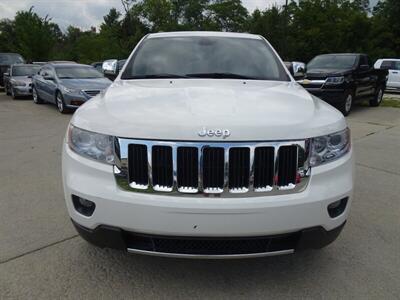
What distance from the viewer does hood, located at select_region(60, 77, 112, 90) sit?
11.6 m

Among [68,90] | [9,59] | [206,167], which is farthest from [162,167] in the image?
[9,59]

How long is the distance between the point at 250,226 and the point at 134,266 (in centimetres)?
112

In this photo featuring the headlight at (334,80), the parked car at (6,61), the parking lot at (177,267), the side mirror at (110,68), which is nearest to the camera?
the parking lot at (177,267)

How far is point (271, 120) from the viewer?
2.52 meters

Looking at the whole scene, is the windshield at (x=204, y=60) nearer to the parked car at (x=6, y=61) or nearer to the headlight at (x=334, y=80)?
the headlight at (x=334, y=80)

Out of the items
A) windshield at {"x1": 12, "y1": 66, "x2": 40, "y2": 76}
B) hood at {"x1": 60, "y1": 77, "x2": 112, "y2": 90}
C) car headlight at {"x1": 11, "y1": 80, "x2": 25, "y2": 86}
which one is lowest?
car headlight at {"x1": 11, "y1": 80, "x2": 25, "y2": 86}

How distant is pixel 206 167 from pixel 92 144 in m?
0.76


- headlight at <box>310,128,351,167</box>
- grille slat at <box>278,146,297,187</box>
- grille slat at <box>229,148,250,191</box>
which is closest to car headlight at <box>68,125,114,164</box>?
grille slat at <box>229,148,250,191</box>

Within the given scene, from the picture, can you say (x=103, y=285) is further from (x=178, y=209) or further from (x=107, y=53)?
(x=107, y=53)

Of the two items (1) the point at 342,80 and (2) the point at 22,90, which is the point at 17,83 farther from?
(1) the point at 342,80

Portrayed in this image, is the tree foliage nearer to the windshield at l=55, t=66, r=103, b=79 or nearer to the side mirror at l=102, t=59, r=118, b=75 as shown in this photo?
the windshield at l=55, t=66, r=103, b=79

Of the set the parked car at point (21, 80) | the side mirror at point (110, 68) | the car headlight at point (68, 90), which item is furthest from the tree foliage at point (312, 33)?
the side mirror at point (110, 68)

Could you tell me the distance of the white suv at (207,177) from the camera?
2.40 metres

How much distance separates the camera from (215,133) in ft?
7.89
